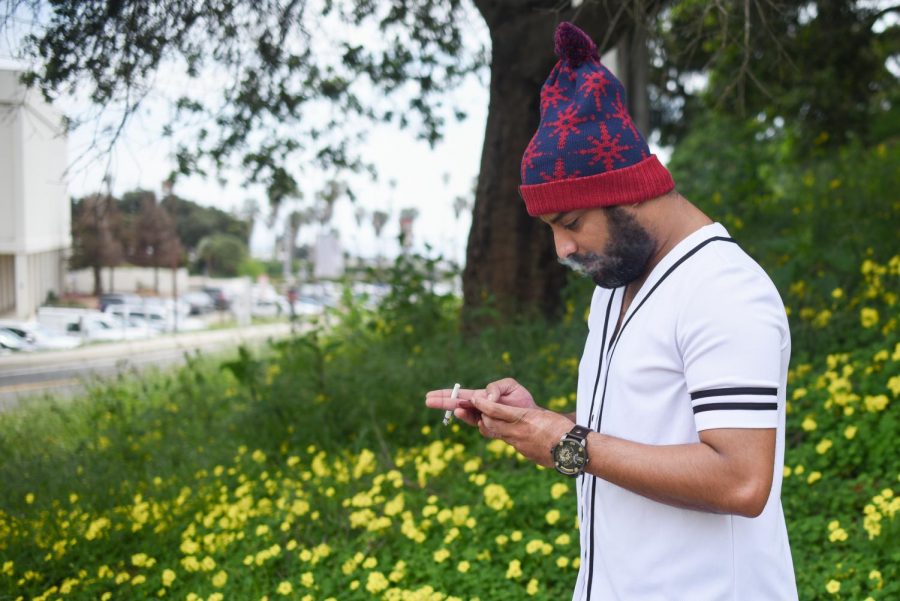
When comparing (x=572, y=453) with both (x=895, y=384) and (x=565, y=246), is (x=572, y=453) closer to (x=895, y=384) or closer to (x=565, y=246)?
(x=565, y=246)

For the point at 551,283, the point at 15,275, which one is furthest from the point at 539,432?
the point at 15,275

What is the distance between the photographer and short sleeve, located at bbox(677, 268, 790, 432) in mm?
1454

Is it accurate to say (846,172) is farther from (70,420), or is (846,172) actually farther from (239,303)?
(239,303)

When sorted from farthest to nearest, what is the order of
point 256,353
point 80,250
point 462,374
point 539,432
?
point 256,353 < point 80,250 < point 462,374 < point 539,432

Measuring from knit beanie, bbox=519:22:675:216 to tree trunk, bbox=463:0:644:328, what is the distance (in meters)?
4.68

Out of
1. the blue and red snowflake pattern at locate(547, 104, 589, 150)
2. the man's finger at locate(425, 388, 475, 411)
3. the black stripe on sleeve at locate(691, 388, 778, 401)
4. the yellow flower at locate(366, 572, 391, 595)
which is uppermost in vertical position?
the blue and red snowflake pattern at locate(547, 104, 589, 150)

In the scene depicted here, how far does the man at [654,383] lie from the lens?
1473 mm

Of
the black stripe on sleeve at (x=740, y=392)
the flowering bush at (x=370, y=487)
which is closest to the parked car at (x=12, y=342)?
the flowering bush at (x=370, y=487)

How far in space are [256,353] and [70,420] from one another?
2.88 meters

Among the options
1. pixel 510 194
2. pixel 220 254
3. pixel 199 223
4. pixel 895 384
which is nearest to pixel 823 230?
pixel 510 194

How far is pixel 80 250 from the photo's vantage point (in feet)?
27.2

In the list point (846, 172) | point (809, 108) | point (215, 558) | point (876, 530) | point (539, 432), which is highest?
point (809, 108)

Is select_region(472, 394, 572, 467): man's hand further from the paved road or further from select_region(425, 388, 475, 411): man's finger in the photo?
the paved road

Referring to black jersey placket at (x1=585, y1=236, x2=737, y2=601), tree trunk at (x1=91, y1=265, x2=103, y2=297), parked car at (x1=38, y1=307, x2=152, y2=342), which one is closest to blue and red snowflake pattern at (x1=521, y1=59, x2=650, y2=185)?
black jersey placket at (x1=585, y1=236, x2=737, y2=601)
